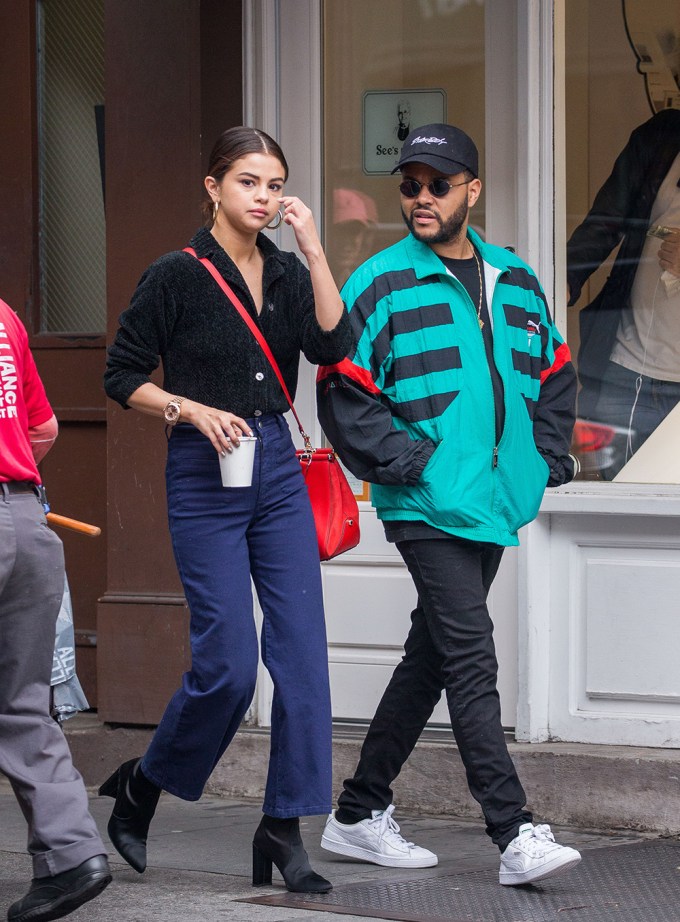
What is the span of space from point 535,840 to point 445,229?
1689 mm

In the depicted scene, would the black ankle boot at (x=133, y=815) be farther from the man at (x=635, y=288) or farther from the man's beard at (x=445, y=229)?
the man at (x=635, y=288)

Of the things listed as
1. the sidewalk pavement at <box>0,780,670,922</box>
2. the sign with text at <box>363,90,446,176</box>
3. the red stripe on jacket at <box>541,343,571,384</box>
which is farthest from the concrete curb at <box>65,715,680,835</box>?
the sign with text at <box>363,90,446,176</box>

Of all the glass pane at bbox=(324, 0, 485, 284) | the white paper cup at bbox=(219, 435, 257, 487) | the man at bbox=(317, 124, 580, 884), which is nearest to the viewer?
the white paper cup at bbox=(219, 435, 257, 487)

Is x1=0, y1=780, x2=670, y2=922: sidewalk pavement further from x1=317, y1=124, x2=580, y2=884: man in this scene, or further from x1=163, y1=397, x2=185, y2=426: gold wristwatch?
x1=163, y1=397, x2=185, y2=426: gold wristwatch

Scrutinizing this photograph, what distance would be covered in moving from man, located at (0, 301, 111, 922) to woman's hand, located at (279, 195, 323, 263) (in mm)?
750

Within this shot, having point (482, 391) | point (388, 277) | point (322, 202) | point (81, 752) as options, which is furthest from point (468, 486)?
point (81, 752)

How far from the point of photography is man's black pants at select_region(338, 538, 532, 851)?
4277 millimetres

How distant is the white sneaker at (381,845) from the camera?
182 inches

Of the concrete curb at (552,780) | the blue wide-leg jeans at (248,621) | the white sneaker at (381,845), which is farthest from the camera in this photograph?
the concrete curb at (552,780)

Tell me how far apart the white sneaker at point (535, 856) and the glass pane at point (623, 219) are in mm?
1707

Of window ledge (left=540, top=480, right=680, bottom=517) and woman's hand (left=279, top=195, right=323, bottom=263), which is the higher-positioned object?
woman's hand (left=279, top=195, right=323, bottom=263)

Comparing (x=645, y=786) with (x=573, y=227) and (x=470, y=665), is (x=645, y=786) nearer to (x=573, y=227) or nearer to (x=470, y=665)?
(x=470, y=665)

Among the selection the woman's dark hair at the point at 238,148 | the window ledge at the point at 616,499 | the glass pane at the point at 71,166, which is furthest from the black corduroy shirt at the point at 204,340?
the glass pane at the point at 71,166

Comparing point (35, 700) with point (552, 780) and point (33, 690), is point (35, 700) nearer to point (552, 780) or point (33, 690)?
point (33, 690)
